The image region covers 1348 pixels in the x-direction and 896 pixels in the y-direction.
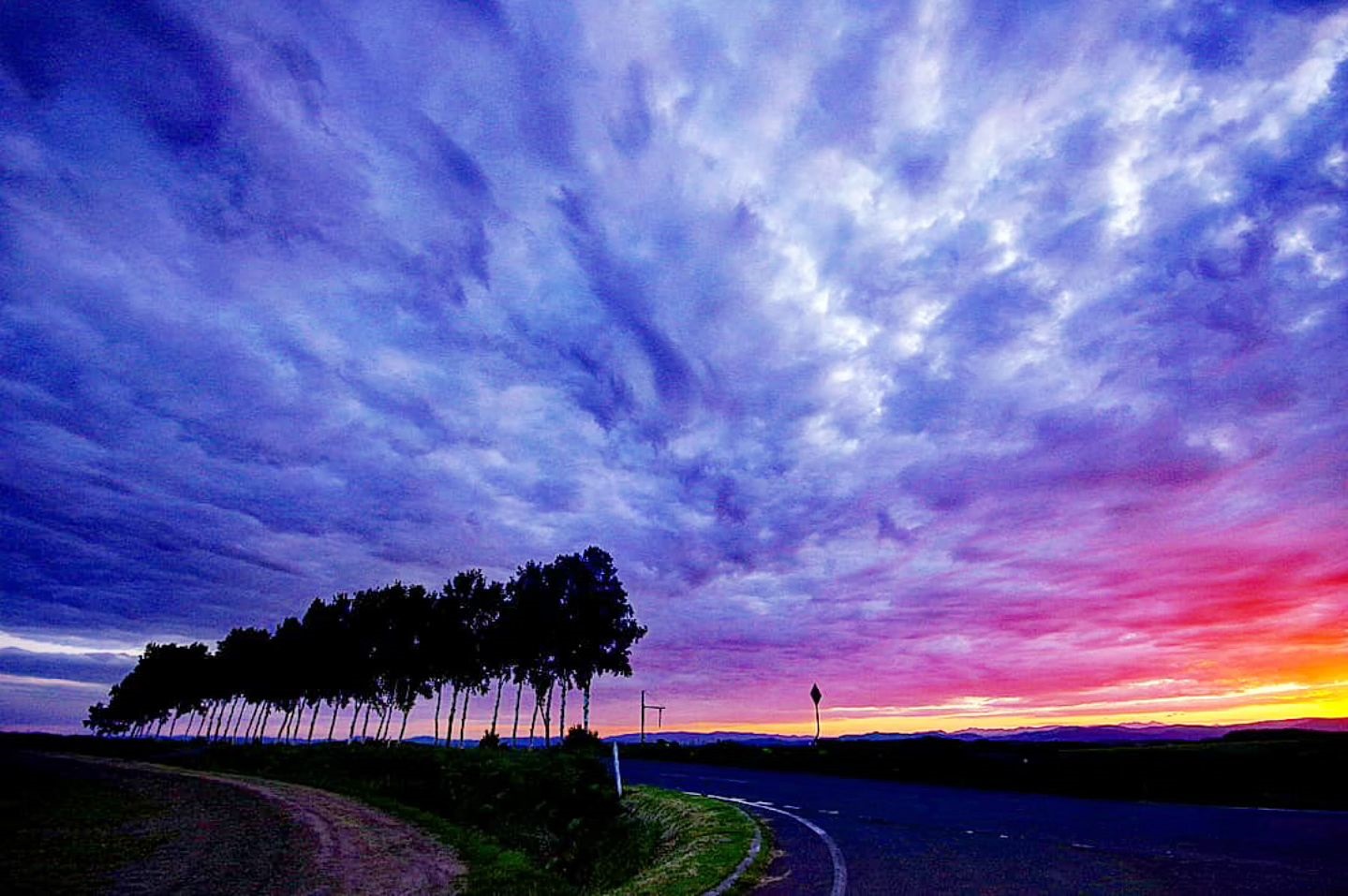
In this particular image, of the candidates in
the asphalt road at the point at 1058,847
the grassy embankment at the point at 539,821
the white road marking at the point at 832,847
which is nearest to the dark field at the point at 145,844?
the grassy embankment at the point at 539,821

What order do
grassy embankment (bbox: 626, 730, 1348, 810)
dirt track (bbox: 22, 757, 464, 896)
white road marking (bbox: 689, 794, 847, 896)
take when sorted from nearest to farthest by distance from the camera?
white road marking (bbox: 689, 794, 847, 896) → dirt track (bbox: 22, 757, 464, 896) → grassy embankment (bbox: 626, 730, 1348, 810)

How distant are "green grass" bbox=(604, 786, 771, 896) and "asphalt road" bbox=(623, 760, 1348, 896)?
72cm

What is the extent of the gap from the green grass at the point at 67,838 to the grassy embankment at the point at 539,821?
9.3 inches

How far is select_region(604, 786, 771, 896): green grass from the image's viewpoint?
957 cm

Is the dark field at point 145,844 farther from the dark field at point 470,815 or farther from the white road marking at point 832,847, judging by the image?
the white road marking at point 832,847

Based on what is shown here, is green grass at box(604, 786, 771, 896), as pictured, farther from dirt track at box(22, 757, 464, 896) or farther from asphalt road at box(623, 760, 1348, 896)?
dirt track at box(22, 757, 464, 896)

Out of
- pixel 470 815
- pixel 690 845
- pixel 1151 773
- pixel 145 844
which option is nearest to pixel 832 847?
pixel 690 845

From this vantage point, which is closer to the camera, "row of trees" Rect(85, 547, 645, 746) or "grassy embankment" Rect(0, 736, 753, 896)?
"grassy embankment" Rect(0, 736, 753, 896)

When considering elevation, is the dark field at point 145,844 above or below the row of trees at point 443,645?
below

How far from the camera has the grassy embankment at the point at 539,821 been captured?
12.5 meters

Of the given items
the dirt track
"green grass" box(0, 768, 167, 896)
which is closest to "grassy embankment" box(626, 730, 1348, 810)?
the dirt track

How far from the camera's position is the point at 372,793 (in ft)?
103

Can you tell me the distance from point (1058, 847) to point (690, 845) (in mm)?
6023

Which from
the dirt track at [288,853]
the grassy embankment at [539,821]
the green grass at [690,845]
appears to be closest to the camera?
the green grass at [690,845]
